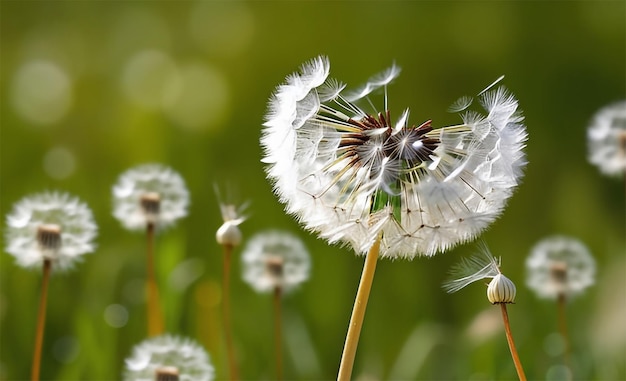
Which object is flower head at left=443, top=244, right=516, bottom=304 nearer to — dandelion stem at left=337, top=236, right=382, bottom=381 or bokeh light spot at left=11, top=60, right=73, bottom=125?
dandelion stem at left=337, top=236, right=382, bottom=381

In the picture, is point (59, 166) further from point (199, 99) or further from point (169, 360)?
point (169, 360)

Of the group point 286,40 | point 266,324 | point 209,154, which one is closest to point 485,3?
point 286,40

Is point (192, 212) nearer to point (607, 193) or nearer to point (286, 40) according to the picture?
point (286, 40)

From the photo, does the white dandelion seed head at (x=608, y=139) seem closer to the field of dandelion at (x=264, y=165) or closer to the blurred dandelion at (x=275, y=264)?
the field of dandelion at (x=264, y=165)

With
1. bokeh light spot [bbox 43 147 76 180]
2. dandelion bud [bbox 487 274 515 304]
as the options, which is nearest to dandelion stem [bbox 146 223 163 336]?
dandelion bud [bbox 487 274 515 304]

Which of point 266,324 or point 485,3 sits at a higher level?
point 485,3

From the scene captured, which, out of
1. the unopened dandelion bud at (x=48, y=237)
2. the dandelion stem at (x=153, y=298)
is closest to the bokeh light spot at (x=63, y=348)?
the dandelion stem at (x=153, y=298)
